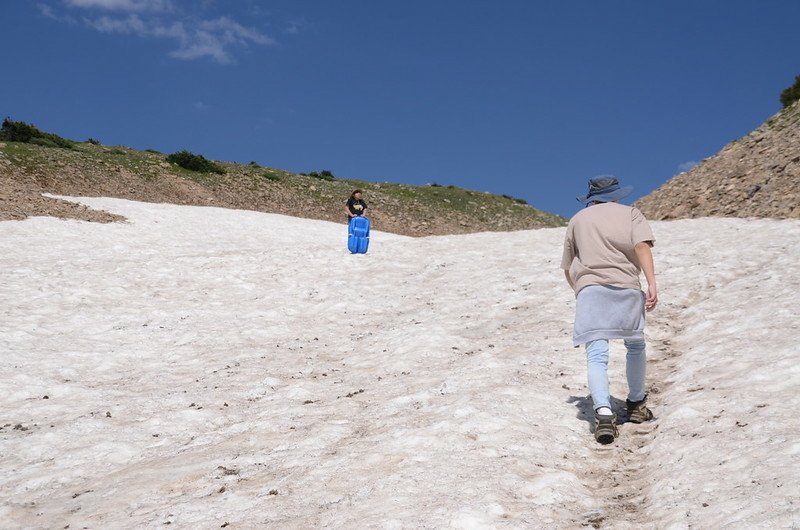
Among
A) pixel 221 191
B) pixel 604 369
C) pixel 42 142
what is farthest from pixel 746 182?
pixel 42 142

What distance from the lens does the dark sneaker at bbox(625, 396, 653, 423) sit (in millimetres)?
7195

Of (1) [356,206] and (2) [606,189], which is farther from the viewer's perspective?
(1) [356,206]

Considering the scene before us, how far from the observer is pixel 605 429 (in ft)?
21.6

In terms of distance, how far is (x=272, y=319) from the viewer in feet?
48.0

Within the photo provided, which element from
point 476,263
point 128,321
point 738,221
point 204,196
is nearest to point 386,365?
point 128,321

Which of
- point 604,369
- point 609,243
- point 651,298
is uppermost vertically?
point 609,243

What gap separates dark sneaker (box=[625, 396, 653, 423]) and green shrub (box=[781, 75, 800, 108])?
37.4 meters

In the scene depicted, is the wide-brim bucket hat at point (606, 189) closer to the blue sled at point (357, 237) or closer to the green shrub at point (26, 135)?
the blue sled at point (357, 237)

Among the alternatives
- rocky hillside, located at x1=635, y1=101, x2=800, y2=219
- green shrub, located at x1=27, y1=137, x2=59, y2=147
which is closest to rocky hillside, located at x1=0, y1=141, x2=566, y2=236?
green shrub, located at x1=27, y1=137, x2=59, y2=147

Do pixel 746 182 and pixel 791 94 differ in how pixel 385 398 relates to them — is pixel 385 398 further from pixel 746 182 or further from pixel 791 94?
pixel 791 94

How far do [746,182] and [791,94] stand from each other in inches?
579

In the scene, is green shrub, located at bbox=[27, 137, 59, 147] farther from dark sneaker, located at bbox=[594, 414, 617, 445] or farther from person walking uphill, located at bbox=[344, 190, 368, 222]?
dark sneaker, located at bbox=[594, 414, 617, 445]

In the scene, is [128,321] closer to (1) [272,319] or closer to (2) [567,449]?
(1) [272,319]

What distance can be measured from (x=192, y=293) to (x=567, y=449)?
488 inches
